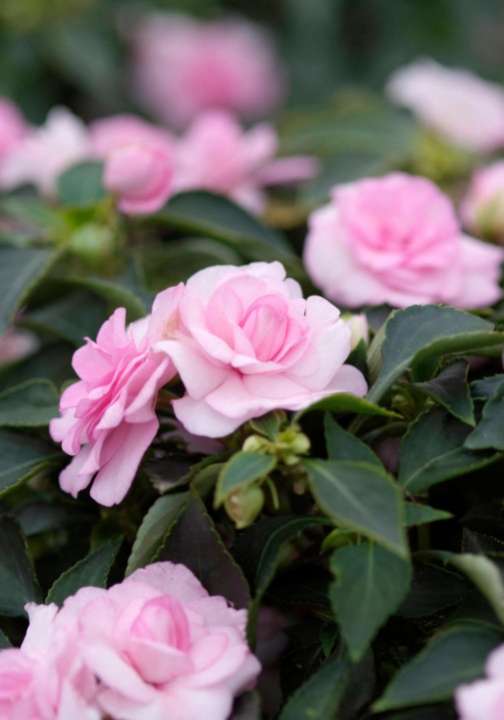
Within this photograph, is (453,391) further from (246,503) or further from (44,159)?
(44,159)

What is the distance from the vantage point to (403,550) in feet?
1.66

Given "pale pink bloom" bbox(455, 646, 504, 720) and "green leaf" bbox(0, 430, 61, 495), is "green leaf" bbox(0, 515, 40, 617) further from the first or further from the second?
"pale pink bloom" bbox(455, 646, 504, 720)

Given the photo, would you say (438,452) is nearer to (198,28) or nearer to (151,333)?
(151,333)

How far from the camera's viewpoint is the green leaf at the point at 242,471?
0.54m

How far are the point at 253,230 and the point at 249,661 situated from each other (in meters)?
0.48

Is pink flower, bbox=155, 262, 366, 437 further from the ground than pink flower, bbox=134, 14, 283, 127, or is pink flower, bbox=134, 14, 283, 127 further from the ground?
pink flower, bbox=155, 262, 366, 437

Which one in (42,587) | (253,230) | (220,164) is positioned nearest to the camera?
(42,587)

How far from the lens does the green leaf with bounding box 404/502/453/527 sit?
55 centimetres

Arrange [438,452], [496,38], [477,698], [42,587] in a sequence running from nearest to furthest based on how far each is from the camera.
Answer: [477,698] < [438,452] < [42,587] < [496,38]

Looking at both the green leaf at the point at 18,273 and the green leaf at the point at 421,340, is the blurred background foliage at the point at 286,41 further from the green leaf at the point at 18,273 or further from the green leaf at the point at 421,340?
the green leaf at the point at 421,340

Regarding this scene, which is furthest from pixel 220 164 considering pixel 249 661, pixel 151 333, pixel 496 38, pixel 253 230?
pixel 496 38

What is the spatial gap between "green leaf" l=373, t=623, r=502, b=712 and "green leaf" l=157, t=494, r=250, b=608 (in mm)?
116

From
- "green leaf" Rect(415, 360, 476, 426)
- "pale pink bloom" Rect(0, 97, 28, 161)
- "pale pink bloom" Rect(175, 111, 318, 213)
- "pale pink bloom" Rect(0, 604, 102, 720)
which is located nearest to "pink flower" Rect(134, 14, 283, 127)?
"pale pink bloom" Rect(0, 97, 28, 161)

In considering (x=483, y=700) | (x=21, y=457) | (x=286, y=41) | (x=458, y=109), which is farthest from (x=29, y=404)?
(x=286, y=41)
